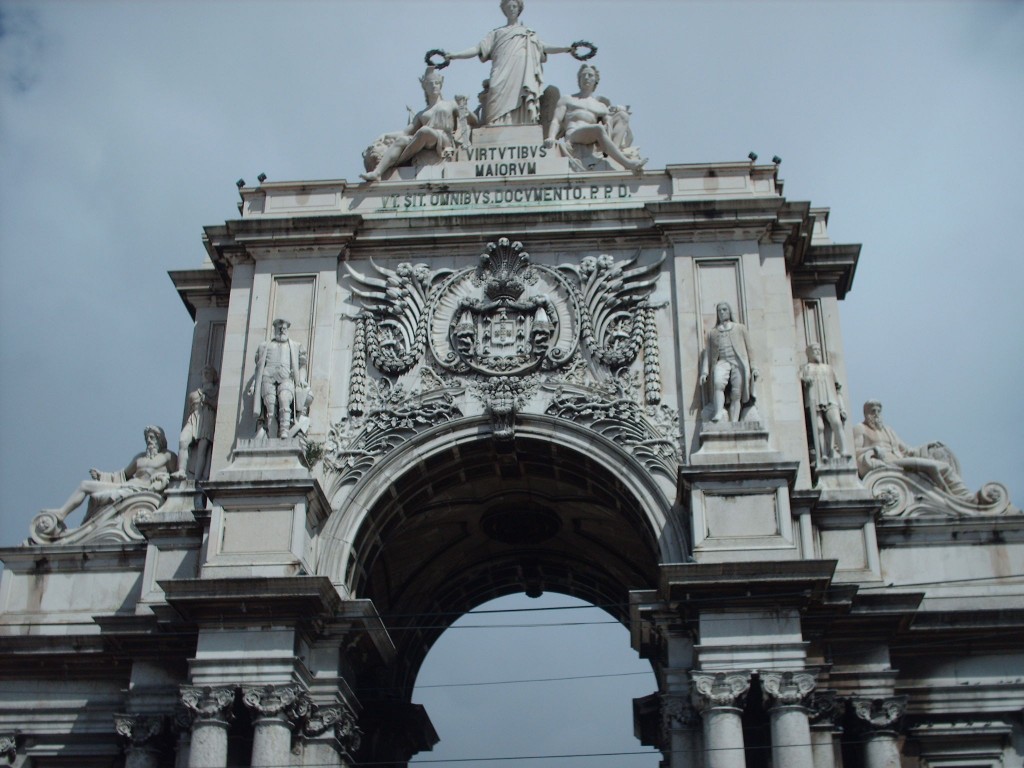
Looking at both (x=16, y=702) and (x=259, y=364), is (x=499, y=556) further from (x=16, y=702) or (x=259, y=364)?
(x=16, y=702)

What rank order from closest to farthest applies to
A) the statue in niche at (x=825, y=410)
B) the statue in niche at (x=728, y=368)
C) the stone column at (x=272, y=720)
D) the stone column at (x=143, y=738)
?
the stone column at (x=272, y=720)
the stone column at (x=143, y=738)
the statue in niche at (x=728, y=368)
the statue in niche at (x=825, y=410)

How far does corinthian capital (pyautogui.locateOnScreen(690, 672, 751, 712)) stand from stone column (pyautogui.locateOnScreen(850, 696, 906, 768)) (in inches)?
80.0

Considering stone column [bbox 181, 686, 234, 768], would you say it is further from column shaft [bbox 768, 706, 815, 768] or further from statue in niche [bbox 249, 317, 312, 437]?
column shaft [bbox 768, 706, 815, 768]

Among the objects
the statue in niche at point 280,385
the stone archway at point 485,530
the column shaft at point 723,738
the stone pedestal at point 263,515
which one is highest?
the statue in niche at point 280,385

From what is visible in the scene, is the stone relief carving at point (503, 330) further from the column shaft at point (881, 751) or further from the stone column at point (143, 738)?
the column shaft at point (881, 751)

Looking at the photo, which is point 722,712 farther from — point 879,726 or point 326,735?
point 326,735

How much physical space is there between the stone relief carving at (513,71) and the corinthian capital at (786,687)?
11843 millimetres

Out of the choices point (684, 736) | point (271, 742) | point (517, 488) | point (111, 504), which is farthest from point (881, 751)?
point (111, 504)

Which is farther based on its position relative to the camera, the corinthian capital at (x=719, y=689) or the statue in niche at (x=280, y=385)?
the statue in niche at (x=280, y=385)

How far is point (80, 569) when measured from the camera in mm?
23125

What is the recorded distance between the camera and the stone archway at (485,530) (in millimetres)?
22266

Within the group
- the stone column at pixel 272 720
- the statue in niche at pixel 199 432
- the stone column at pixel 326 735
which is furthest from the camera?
the statue in niche at pixel 199 432

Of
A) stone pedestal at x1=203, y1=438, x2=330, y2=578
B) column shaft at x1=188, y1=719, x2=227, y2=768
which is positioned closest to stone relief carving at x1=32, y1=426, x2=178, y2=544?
stone pedestal at x1=203, y1=438, x2=330, y2=578

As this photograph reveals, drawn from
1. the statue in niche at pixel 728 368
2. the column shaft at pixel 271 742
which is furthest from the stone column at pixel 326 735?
the statue in niche at pixel 728 368
